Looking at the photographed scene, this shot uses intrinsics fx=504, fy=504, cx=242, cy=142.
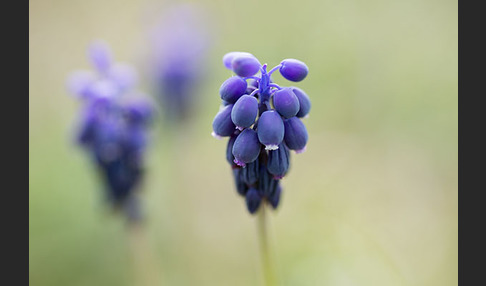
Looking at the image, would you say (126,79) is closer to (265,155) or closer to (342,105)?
(265,155)

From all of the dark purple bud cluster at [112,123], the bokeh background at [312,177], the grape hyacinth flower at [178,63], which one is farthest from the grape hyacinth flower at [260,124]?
the grape hyacinth flower at [178,63]

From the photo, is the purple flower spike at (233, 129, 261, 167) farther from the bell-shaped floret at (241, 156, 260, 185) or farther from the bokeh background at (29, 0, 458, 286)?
the bokeh background at (29, 0, 458, 286)

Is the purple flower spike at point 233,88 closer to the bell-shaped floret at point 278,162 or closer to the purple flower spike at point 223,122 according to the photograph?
the purple flower spike at point 223,122

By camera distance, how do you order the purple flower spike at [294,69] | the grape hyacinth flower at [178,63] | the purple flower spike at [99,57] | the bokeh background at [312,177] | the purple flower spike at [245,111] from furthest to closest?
the grape hyacinth flower at [178,63] → the bokeh background at [312,177] → the purple flower spike at [99,57] → the purple flower spike at [294,69] → the purple flower spike at [245,111]

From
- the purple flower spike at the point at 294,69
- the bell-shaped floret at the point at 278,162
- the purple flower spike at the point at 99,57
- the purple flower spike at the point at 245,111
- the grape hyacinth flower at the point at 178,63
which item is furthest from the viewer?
the grape hyacinth flower at the point at 178,63

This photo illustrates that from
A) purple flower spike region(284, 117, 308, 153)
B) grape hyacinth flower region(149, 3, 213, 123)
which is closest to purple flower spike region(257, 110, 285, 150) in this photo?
purple flower spike region(284, 117, 308, 153)

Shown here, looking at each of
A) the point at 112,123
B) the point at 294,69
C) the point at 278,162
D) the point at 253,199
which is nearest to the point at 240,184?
the point at 253,199
